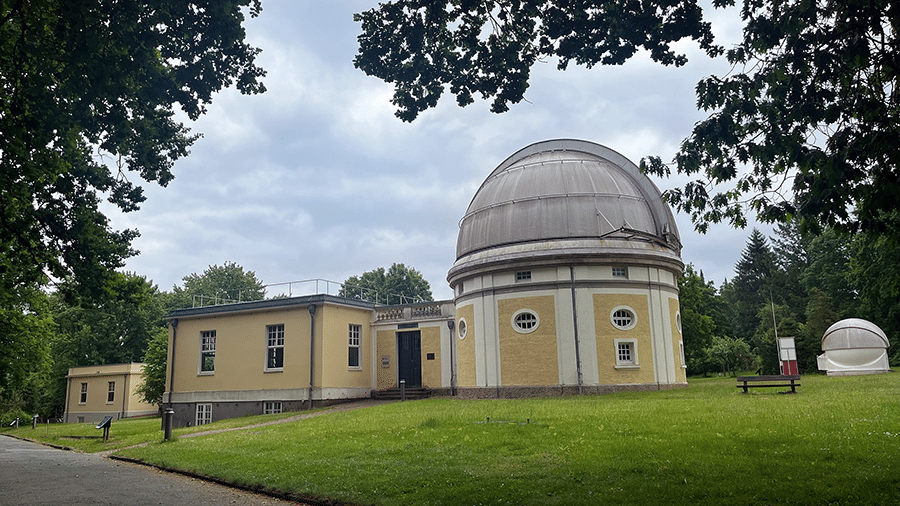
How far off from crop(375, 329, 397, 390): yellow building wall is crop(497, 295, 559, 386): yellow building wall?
260 inches

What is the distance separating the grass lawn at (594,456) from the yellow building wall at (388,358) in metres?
13.1

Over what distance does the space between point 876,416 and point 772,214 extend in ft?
20.2

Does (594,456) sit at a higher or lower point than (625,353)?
lower

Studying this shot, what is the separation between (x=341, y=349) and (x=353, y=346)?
41.9 inches

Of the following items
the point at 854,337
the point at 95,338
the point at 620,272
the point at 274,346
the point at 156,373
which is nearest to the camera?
the point at 620,272

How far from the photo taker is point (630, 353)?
23.7 meters

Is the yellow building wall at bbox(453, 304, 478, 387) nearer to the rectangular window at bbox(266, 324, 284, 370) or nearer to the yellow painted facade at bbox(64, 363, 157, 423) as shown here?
the rectangular window at bbox(266, 324, 284, 370)

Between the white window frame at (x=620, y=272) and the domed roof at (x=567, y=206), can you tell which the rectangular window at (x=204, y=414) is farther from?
the white window frame at (x=620, y=272)

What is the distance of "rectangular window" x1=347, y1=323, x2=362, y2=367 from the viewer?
92.8 feet

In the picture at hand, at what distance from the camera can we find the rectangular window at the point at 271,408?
87.4ft

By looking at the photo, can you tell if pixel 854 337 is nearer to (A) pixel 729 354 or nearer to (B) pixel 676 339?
(B) pixel 676 339

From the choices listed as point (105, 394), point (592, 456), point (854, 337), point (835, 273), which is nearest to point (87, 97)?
point (592, 456)

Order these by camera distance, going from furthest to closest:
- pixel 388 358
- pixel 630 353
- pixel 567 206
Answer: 1. pixel 388 358
2. pixel 567 206
3. pixel 630 353

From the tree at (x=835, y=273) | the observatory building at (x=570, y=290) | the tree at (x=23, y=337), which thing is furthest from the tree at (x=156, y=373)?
the tree at (x=835, y=273)
